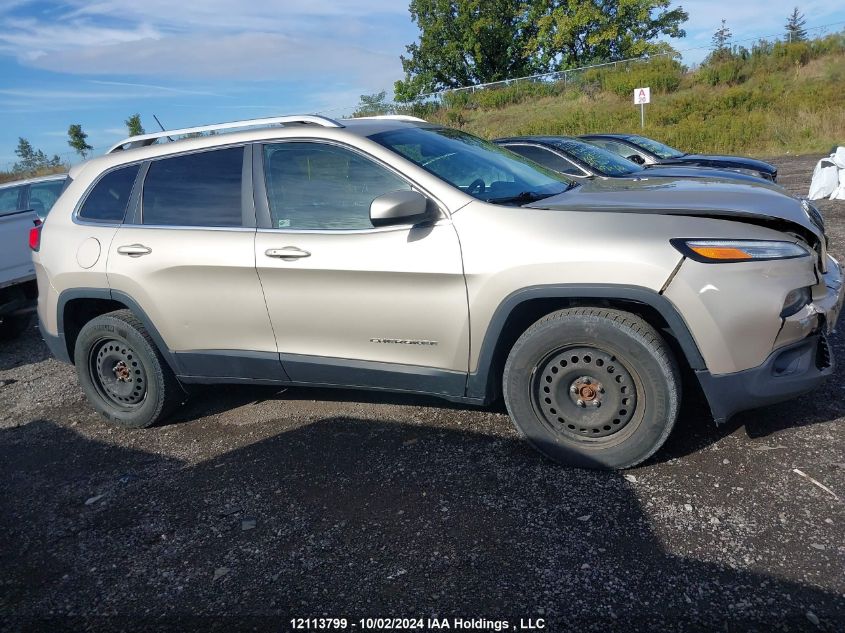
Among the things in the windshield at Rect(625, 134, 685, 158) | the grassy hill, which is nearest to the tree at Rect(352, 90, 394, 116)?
the grassy hill

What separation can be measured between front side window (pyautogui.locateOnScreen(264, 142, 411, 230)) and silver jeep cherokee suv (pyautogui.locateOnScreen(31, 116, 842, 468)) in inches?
0.5

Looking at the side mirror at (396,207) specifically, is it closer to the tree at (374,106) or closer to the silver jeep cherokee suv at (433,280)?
the silver jeep cherokee suv at (433,280)

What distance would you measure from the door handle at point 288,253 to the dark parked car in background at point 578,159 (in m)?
5.17

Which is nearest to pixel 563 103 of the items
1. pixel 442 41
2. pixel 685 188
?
pixel 442 41

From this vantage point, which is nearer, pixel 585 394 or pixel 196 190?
pixel 585 394

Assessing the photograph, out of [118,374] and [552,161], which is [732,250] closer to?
[118,374]

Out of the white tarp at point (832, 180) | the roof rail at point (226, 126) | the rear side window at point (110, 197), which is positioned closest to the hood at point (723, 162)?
the white tarp at point (832, 180)

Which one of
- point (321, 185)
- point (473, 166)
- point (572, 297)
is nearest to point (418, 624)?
point (572, 297)

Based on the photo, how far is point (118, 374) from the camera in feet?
14.7

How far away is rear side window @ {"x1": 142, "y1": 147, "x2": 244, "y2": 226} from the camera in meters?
3.89

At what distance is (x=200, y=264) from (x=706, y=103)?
100ft

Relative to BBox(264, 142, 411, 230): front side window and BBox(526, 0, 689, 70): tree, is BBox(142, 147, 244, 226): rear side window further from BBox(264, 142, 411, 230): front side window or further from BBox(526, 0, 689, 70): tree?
BBox(526, 0, 689, 70): tree

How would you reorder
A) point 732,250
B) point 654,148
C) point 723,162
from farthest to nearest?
point 654,148 < point 723,162 < point 732,250

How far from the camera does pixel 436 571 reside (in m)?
2.63
